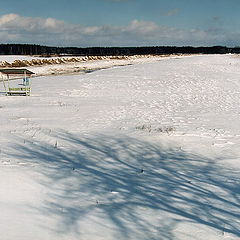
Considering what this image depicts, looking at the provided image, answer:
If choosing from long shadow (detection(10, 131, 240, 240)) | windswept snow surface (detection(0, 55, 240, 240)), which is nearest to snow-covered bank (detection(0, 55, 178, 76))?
windswept snow surface (detection(0, 55, 240, 240))

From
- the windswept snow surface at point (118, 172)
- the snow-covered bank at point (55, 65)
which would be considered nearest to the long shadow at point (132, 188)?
the windswept snow surface at point (118, 172)

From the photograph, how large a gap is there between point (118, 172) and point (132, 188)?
3.11 ft

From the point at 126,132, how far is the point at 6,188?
18.1 ft

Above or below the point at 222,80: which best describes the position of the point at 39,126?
below

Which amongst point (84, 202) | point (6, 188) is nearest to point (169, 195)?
point (84, 202)

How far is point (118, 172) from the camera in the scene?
7.73 m

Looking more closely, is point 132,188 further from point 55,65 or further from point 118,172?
point 55,65

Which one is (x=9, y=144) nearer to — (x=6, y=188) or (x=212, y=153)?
(x=6, y=188)

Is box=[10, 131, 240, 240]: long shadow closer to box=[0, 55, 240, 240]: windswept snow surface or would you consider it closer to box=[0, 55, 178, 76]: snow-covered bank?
box=[0, 55, 240, 240]: windswept snow surface

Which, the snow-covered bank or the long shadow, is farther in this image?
the snow-covered bank

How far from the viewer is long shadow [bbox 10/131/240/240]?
544 cm

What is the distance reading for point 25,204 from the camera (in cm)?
577

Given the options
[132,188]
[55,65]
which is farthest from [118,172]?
[55,65]

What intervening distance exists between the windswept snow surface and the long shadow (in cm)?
2
